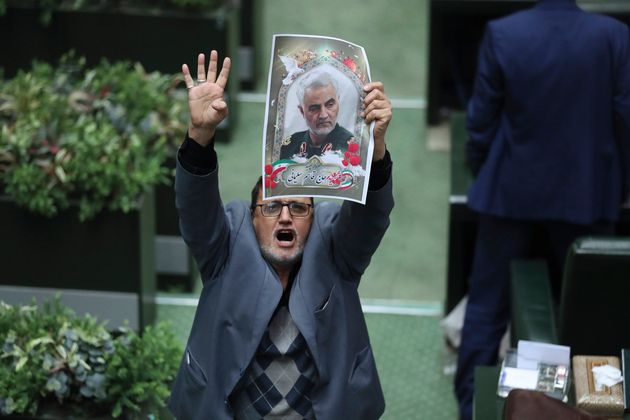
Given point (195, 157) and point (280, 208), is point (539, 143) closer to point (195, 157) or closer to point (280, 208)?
point (280, 208)

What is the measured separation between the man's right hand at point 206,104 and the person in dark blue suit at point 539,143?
1733 millimetres

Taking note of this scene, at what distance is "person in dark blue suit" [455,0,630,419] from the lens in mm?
4555

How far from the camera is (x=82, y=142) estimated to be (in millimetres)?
5035

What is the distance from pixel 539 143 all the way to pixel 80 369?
1.83 meters

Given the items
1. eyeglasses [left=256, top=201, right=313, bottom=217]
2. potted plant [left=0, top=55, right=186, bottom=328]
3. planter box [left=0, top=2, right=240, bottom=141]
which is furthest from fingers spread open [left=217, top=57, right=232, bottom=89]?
planter box [left=0, top=2, right=240, bottom=141]

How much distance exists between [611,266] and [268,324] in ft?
3.96

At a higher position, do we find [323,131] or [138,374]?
[323,131]

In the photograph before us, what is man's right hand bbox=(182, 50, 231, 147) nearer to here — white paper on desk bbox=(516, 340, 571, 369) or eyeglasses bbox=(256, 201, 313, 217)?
eyeglasses bbox=(256, 201, 313, 217)

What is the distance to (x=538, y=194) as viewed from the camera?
471 cm

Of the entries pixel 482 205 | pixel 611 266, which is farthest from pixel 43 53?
pixel 611 266

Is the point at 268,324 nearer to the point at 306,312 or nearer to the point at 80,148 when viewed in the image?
the point at 306,312

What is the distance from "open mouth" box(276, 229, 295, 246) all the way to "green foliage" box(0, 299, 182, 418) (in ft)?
2.82

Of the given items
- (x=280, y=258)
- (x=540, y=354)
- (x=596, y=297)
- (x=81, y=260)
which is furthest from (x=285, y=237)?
(x=81, y=260)

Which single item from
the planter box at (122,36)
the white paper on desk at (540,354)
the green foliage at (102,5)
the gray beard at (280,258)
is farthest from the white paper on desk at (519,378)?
the green foliage at (102,5)
